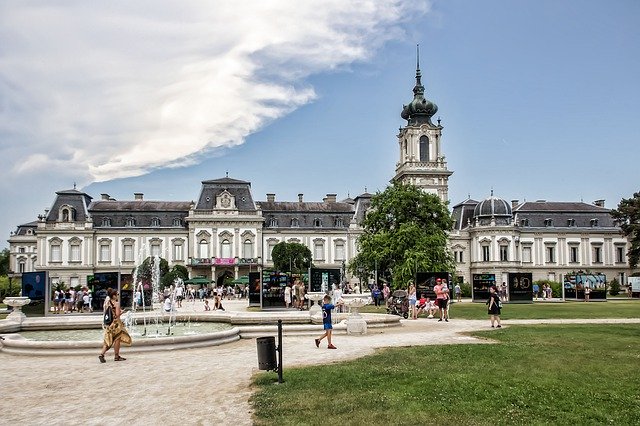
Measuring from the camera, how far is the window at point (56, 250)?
75625 millimetres

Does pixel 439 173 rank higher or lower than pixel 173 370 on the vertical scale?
higher

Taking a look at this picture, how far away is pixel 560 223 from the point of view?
77.1 meters

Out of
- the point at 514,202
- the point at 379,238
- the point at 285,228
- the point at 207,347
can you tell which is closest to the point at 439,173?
the point at 514,202

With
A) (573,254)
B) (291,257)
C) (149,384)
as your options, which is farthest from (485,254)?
(149,384)

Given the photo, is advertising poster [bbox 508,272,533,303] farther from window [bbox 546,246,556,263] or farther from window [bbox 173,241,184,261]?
window [bbox 173,241,184,261]

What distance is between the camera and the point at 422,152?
77.8 m

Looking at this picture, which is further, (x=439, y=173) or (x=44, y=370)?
(x=439, y=173)

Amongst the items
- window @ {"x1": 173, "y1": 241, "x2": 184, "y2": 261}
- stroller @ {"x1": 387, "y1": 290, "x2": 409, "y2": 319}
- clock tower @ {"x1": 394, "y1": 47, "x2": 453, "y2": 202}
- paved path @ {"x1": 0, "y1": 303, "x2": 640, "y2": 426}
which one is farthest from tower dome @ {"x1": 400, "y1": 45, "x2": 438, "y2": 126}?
paved path @ {"x1": 0, "y1": 303, "x2": 640, "y2": 426}

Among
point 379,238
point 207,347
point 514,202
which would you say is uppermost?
point 514,202

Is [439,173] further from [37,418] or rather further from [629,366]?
[37,418]

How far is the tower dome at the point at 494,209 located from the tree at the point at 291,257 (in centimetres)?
2193

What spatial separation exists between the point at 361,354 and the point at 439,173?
64.2 m

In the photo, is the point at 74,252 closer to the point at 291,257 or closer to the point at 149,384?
the point at 291,257

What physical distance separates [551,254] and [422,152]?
771 inches
